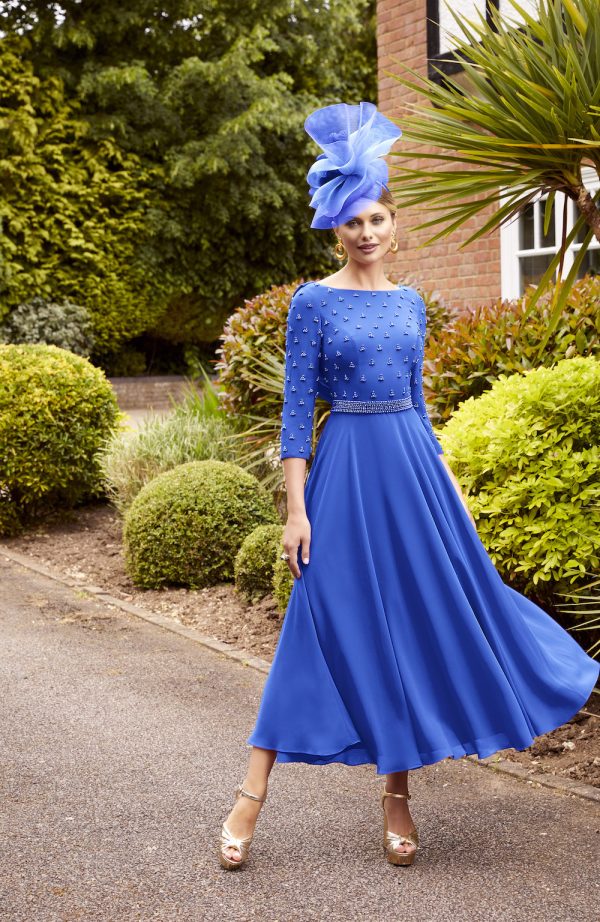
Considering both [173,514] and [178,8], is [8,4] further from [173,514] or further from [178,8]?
[173,514]

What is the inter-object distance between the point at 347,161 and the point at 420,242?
7.57m

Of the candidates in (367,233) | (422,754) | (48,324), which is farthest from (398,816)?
(48,324)

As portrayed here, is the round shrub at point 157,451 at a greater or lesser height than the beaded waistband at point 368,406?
lesser

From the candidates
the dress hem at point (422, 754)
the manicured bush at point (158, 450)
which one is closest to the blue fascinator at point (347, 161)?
the dress hem at point (422, 754)

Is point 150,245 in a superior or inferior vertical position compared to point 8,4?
inferior

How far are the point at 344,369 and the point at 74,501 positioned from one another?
6.25 meters

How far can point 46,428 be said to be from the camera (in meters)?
8.17

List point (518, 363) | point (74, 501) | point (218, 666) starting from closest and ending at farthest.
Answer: point (218, 666)
point (518, 363)
point (74, 501)

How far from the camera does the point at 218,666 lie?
16.7 ft

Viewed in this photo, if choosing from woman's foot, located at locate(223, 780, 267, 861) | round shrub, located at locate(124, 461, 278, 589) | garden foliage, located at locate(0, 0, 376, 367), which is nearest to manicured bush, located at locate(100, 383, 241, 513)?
round shrub, located at locate(124, 461, 278, 589)

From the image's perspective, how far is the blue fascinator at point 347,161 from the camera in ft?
9.47

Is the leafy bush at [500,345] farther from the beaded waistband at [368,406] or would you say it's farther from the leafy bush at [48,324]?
the leafy bush at [48,324]

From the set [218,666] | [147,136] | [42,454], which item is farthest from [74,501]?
[147,136]

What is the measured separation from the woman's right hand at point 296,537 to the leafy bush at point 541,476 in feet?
5.51
